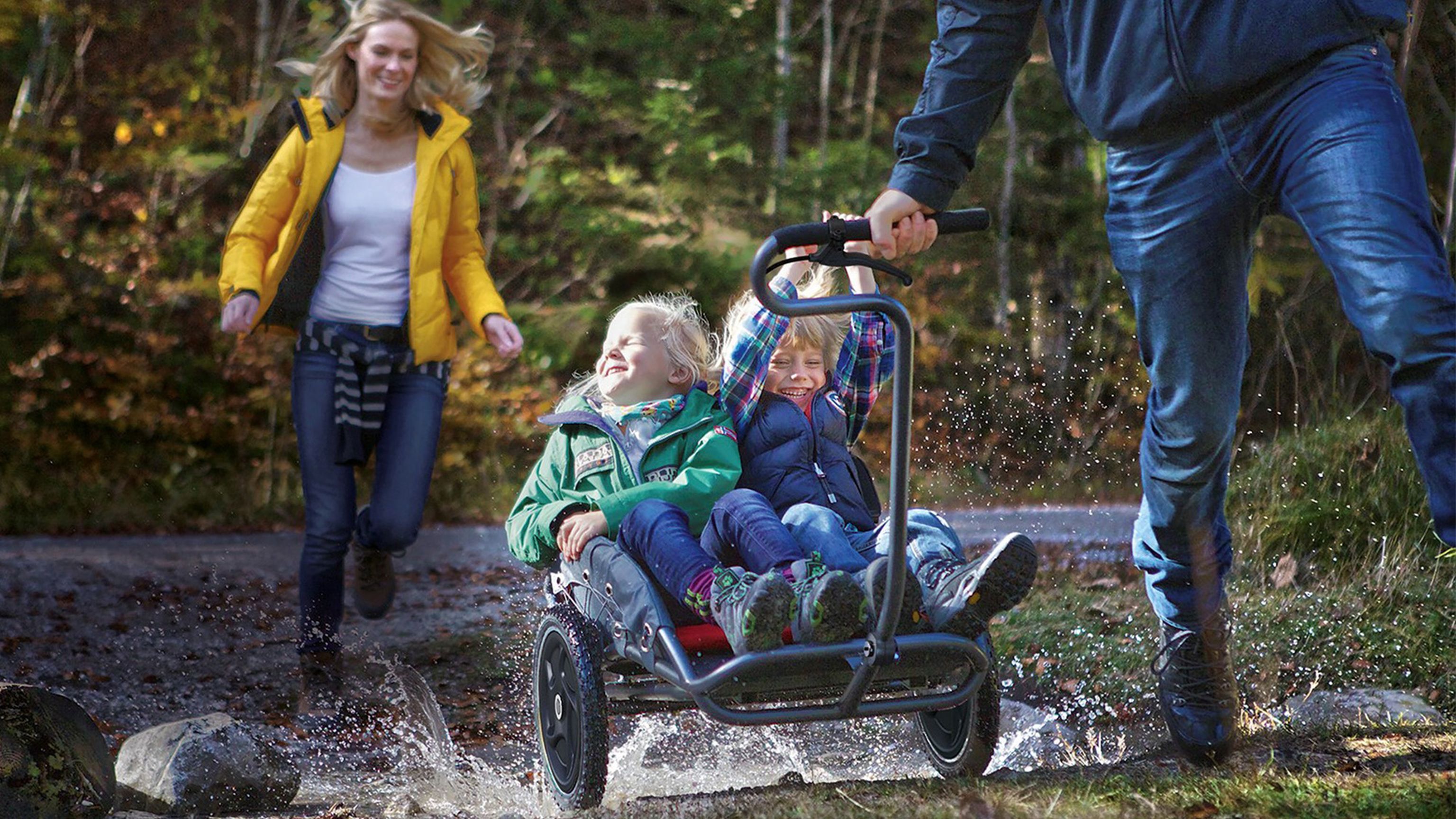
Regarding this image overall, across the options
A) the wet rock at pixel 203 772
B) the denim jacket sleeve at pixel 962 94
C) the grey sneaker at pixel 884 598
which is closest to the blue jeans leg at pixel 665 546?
the grey sneaker at pixel 884 598

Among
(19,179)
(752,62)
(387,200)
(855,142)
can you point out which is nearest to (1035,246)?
(855,142)

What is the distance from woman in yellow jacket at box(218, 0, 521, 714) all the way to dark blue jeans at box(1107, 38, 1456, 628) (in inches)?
94.2

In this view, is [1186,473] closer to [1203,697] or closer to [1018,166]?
[1203,697]

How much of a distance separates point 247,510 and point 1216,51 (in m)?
8.60

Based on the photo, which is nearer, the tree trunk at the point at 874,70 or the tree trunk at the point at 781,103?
the tree trunk at the point at 781,103

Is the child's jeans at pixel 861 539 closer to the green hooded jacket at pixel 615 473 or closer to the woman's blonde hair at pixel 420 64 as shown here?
the green hooded jacket at pixel 615 473

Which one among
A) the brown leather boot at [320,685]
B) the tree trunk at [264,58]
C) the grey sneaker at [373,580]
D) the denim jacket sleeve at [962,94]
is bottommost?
the brown leather boot at [320,685]

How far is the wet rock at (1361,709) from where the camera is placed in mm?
3941

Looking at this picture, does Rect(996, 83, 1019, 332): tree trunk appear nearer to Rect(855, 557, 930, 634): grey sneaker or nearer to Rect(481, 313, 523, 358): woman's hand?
Rect(481, 313, 523, 358): woman's hand

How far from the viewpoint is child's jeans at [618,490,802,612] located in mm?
3254

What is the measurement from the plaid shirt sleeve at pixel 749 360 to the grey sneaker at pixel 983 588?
813 millimetres

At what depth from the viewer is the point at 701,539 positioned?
138 inches

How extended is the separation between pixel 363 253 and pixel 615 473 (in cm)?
180

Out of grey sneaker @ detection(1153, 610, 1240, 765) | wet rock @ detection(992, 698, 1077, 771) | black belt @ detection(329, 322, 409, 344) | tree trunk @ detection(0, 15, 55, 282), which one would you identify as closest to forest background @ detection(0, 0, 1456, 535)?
tree trunk @ detection(0, 15, 55, 282)
